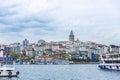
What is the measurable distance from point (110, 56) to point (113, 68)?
5734mm

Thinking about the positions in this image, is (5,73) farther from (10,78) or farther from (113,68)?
(113,68)

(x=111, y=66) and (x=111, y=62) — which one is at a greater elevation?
(x=111, y=62)

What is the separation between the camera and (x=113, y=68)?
118 m

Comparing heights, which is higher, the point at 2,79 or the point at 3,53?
the point at 3,53

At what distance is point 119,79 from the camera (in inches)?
2943

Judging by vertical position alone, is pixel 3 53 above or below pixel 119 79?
above

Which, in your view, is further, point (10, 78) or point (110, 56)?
point (110, 56)

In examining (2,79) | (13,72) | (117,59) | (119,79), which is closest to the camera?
(2,79)

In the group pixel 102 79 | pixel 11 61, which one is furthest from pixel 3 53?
pixel 102 79

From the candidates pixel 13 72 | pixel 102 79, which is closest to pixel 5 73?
pixel 13 72

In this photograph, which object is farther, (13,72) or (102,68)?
(102,68)

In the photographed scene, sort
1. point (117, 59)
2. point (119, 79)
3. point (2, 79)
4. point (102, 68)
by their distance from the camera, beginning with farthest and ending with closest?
point (102, 68), point (117, 59), point (119, 79), point (2, 79)

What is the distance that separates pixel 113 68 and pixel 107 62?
488 cm

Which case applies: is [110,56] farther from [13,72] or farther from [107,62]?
[13,72]
